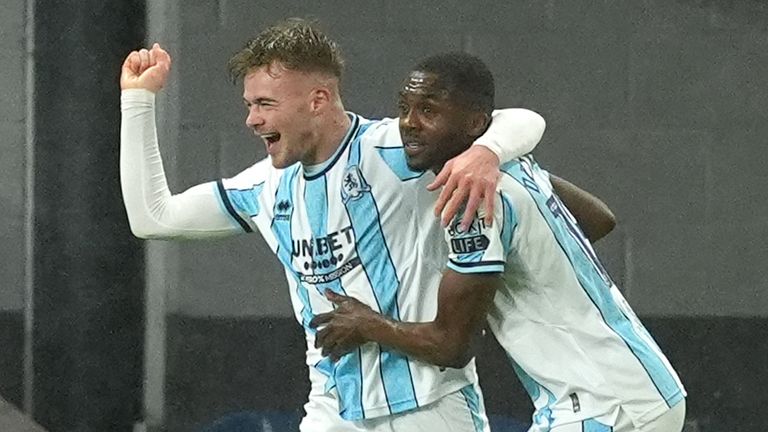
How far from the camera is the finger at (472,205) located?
169 cm

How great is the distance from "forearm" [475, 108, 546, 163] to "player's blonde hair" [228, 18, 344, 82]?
28cm

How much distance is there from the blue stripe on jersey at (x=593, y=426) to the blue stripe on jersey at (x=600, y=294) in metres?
0.10

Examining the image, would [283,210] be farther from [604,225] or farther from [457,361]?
[604,225]

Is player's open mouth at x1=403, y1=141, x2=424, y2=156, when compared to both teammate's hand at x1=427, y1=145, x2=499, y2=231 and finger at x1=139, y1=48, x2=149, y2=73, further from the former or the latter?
finger at x1=139, y1=48, x2=149, y2=73

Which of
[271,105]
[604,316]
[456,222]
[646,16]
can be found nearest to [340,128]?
[271,105]

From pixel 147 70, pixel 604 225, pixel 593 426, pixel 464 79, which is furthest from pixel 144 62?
pixel 593 426

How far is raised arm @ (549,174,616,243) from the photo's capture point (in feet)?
6.64

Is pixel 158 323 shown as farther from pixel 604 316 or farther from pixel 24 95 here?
pixel 604 316

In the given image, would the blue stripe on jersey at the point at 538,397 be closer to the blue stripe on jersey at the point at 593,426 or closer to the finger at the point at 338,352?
the blue stripe on jersey at the point at 593,426

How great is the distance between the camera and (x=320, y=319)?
6.52 feet

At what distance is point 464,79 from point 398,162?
0.62 ft

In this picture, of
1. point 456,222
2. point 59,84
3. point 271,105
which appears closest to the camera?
point 456,222

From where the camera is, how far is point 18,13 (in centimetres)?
285

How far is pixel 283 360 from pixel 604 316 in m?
1.20
